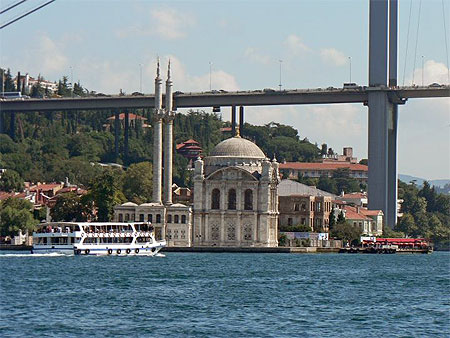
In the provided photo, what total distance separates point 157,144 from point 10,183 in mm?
23830

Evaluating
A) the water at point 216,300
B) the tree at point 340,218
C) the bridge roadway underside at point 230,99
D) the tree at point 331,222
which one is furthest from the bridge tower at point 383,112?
the water at point 216,300

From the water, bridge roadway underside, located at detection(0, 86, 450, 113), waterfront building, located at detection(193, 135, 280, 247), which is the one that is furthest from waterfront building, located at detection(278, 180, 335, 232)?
the water

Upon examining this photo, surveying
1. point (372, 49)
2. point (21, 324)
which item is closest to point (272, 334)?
point (21, 324)

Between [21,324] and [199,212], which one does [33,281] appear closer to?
[21,324]

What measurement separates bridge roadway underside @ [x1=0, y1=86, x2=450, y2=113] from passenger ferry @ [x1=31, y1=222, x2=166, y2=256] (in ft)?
143

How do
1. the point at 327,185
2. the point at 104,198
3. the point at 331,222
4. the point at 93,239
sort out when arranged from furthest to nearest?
1. the point at 327,185
2. the point at 331,222
3. the point at 104,198
4. the point at 93,239

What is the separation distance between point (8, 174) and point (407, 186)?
189 feet

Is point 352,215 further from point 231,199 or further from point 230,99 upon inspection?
point 231,199

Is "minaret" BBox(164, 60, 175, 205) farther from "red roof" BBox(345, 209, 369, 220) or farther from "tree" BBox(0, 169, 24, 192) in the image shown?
"tree" BBox(0, 169, 24, 192)

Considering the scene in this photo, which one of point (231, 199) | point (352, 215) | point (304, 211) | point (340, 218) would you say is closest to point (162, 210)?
point (231, 199)

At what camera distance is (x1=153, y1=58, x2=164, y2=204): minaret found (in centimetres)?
12800

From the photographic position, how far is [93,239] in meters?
97.2

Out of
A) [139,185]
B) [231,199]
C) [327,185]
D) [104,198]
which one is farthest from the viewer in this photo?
[327,185]

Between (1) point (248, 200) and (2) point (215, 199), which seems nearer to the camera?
(1) point (248, 200)
